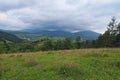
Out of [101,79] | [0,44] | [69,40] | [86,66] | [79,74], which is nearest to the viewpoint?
[101,79]

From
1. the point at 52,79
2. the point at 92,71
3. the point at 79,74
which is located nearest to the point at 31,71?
the point at 52,79

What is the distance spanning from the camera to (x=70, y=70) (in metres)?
12.9

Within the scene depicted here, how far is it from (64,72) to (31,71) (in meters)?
2.48

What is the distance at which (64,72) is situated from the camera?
1271 cm

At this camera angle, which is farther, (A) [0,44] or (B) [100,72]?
(A) [0,44]

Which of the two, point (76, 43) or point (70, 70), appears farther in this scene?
point (76, 43)

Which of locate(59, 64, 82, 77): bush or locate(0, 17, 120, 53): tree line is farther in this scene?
locate(0, 17, 120, 53): tree line

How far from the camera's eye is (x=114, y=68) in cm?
1399

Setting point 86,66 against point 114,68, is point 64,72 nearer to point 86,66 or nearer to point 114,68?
point 86,66

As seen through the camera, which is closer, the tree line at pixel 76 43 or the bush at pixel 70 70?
the bush at pixel 70 70

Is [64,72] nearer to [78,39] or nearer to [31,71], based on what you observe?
[31,71]

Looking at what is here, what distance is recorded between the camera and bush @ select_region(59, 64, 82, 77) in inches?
495

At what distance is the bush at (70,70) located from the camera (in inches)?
495

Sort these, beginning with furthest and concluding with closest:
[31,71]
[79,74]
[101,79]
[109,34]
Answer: [109,34], [31,71], [79,74], [101,79]
